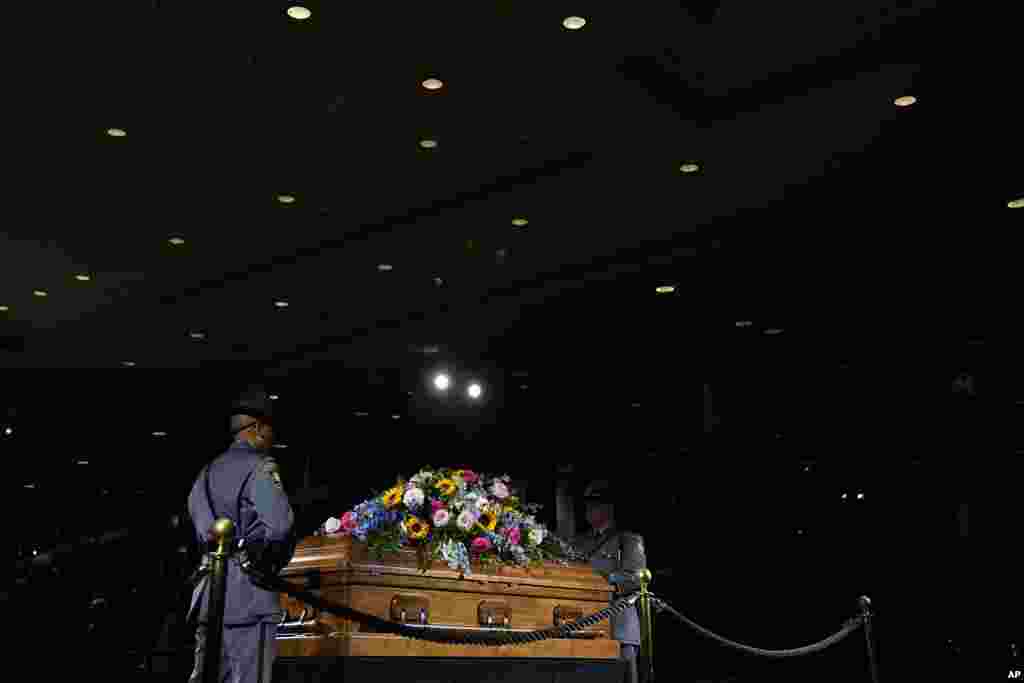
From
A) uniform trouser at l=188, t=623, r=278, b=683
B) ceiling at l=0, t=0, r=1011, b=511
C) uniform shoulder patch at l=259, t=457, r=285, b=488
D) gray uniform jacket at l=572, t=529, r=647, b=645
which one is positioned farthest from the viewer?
ceiling at l=0, t=0, r=1011, b=511

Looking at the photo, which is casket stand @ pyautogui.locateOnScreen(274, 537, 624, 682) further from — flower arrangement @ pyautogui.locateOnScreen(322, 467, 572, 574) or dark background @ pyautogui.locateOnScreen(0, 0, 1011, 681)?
dark background @ pyautogui.locateOnScreen(0, 0, 1011, 681)

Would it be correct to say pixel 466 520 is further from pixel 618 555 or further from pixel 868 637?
pixel 868 637

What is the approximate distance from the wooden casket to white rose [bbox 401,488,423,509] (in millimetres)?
220

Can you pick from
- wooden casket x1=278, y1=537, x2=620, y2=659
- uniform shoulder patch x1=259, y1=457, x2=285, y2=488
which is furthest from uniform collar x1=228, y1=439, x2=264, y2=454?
wooden casket x1=278, y1=537, x2=620, y2=659

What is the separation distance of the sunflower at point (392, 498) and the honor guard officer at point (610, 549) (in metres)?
1.91

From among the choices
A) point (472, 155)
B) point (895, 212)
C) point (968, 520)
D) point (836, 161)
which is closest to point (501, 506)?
point (472, 155)

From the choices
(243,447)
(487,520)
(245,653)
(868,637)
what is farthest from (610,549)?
(245,653)

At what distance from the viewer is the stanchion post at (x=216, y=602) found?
281cm

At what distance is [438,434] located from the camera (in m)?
13.8

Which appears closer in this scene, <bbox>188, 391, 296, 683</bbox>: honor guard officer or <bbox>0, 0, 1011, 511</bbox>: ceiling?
<bbox>188, 391, 296, 683</bbox>: honor guard officer

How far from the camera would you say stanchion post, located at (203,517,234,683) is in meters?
2.81

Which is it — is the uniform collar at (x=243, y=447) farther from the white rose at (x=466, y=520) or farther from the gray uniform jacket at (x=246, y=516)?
the white rose at (x=466, y=520)

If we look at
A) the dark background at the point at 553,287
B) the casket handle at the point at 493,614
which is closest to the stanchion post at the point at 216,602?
the dark background at the point at 553,287

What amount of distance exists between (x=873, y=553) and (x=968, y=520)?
101cm
